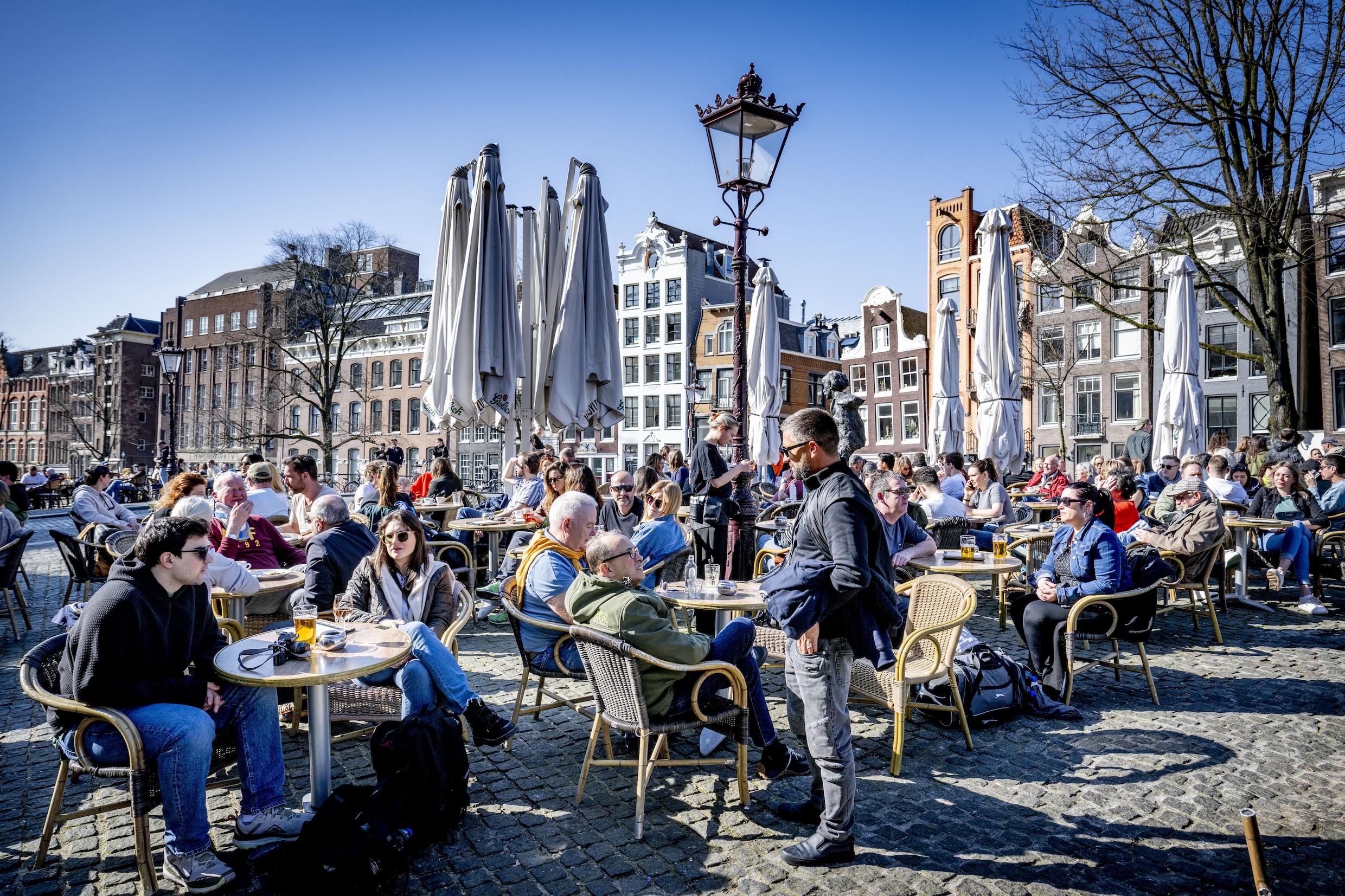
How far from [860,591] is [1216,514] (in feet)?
17.6

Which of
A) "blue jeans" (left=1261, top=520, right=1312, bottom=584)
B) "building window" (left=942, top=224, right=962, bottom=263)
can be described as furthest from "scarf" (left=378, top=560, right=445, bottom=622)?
"building window" (left=942, top=224, right=962, bottom=263)

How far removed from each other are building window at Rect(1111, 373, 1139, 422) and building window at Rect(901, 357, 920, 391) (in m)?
9.11

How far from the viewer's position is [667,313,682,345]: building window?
152ft

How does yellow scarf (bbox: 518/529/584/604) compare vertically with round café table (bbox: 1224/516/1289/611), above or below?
above

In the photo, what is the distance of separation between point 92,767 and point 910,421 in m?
39.0

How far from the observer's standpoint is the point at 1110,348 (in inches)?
1268

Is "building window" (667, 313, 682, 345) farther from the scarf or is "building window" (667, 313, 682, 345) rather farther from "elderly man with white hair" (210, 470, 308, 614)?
the scarf

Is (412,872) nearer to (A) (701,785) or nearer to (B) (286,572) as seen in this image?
(A) (701,785)

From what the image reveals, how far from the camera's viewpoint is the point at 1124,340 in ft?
105

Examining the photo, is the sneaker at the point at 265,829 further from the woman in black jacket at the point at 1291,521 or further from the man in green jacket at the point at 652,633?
the woman in black jacket at the point at 1291,521

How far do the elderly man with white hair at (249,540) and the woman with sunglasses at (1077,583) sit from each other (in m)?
5.31

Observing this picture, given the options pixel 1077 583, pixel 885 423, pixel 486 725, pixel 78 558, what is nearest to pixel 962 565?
pixel 1077 583

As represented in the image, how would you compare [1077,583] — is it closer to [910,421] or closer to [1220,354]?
[1220,354]

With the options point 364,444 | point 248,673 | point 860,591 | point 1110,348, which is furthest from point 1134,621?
point 364,444
